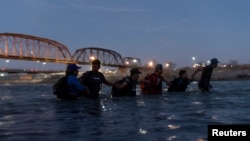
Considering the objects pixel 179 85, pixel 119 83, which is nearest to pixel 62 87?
pixel 119 83

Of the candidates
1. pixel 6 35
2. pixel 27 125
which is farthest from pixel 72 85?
pixel 6 35

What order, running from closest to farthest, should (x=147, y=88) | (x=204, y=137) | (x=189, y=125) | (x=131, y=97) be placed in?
Answer: (x=204, y=137) → (x=189, y=125) → (x=131, y=97) → (x=147, y=88)

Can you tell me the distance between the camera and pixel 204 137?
708cm

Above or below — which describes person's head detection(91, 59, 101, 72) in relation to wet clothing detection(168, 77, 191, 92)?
above

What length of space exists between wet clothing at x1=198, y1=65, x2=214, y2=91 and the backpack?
8860 millimetres

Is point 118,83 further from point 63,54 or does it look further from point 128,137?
point 63,54

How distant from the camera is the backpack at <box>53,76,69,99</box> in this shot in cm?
1449

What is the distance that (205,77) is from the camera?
70.9 ft

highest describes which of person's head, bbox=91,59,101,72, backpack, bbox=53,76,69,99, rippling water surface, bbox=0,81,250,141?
person's head, bbox=91,59,101,72

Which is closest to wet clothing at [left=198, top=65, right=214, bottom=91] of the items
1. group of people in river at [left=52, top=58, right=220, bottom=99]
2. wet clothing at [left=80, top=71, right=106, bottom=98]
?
group of people in river at [left=52, top=58, right=220, bottom=99]

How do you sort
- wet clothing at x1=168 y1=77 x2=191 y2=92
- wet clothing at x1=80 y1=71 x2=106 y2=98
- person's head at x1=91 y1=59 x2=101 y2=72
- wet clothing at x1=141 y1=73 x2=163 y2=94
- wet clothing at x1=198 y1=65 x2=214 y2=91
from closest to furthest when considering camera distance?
1. person's head at x1=91 y1=59 x2=101 y2=72
2. wet clothing at x1=80 y1=71 x2=106 y2=98
3. wet clothing at x1=141 y1=73 x2=163 y2=94
4. wet clothing at x1=198 y1=65 x2=214 y2=91
5. wet clothing at x1=168 y1=77 x2=191 y2=92

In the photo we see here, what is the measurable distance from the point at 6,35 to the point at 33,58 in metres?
23.4

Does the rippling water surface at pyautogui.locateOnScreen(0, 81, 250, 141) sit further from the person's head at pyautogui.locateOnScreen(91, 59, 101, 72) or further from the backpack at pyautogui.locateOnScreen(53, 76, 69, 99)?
the person's head at pyautogui.locateOnScreen(91, 59, 101, 72)

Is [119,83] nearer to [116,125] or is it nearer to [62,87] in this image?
[62,87]
